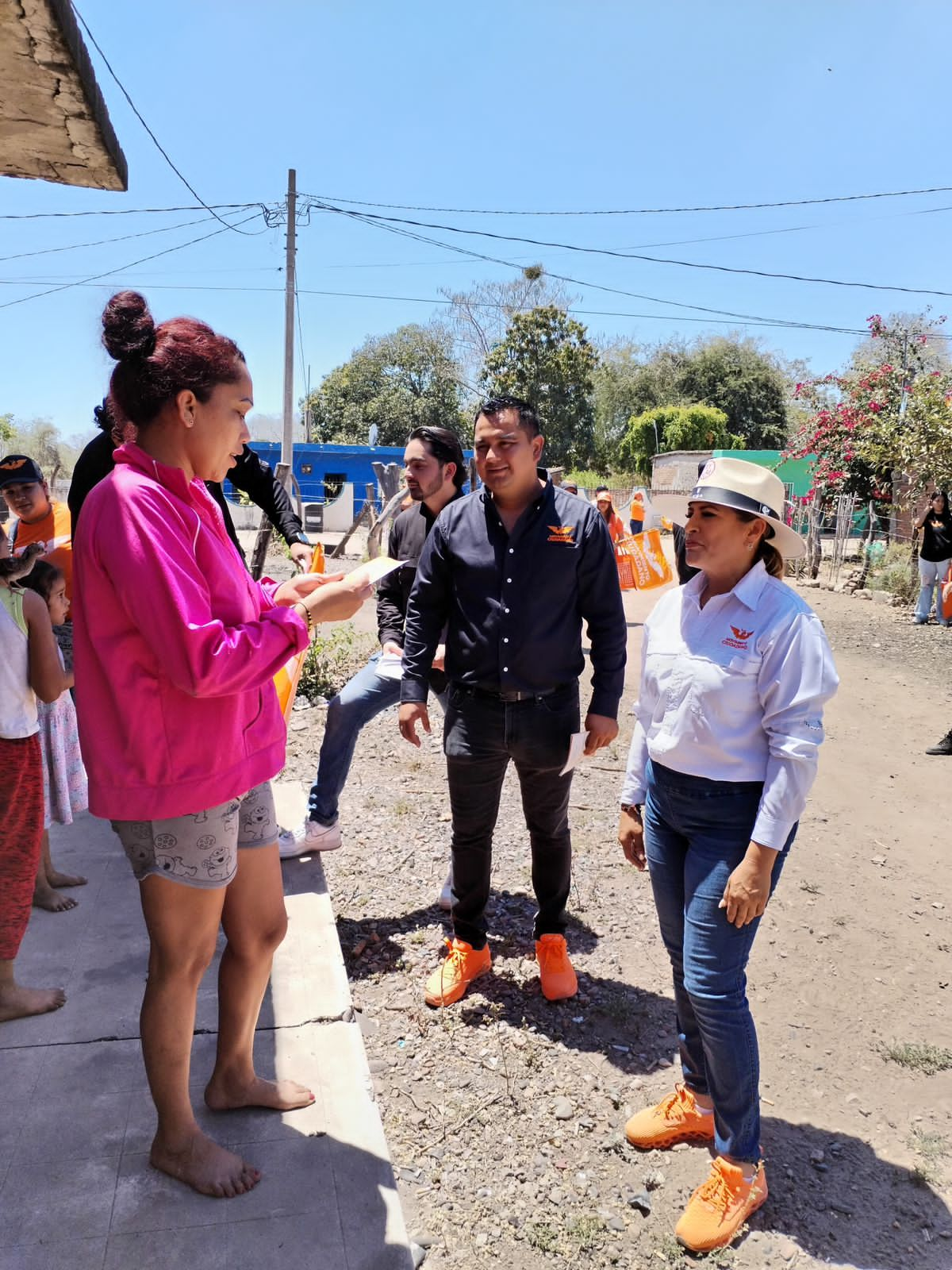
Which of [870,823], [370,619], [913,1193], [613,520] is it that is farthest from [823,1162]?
[613,520]

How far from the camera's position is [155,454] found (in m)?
1.82

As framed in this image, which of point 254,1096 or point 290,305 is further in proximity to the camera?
point 290,305

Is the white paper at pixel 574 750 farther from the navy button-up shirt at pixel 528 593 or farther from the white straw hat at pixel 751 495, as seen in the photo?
the white straw hat at pixel 751 495

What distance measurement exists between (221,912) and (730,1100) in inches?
53.6

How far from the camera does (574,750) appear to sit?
310 centimetres

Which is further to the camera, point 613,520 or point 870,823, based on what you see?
point 613,520

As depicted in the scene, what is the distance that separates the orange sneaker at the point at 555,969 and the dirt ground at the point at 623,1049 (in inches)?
2.4

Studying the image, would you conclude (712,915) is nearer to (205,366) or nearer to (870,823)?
(205,366)

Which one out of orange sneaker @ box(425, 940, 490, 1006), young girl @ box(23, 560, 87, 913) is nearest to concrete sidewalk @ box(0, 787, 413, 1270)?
young girl @ box(23, 560, 87, 913)

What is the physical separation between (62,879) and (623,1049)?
2.21 metres

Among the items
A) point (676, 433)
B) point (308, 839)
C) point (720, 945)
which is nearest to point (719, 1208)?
point (720, 945)

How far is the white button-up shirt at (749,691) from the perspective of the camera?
2074 millimetres

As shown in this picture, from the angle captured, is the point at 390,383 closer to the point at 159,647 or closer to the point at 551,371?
the point at 551,371

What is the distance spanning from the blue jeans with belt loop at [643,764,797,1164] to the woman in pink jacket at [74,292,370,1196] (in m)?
1.05
